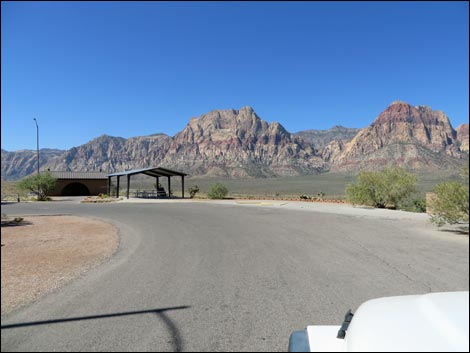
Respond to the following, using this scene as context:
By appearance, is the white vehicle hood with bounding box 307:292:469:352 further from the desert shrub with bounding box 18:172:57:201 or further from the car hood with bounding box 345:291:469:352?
the desert shrub with bounding box 18:172:57:201

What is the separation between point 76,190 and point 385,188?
132 ft

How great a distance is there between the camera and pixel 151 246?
8.60 metres

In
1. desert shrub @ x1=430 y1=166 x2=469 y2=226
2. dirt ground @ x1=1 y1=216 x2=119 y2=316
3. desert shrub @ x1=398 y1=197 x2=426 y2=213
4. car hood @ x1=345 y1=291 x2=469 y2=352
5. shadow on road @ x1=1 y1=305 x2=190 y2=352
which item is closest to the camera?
car hood @ x1=345 y1=291 x2=469 y2=352

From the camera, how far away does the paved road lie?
9.95 feet

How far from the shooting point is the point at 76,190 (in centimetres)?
4603

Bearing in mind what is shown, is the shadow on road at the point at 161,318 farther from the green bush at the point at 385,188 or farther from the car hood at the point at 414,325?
the green bush at the point at 385,188

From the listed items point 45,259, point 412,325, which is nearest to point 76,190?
point 45,259

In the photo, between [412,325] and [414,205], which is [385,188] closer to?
[414,205]

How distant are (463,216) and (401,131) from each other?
182 meters

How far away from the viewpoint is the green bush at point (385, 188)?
771 inches

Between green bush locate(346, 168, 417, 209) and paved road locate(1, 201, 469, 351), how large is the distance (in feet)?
35.6

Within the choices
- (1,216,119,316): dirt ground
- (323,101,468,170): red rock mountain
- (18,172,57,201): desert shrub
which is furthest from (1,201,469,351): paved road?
(323,101,468,170): red rock mountain

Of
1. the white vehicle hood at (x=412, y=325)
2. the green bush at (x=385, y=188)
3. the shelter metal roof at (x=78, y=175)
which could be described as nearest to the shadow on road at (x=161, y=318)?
the white vehicle hood at (x=412, y=325)

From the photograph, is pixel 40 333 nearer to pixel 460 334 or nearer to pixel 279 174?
pixel 460 334
